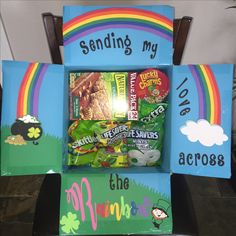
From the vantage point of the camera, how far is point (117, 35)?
787 millimetres

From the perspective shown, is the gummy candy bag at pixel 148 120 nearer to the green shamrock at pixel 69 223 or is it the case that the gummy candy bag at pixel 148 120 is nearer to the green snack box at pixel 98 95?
the green snack box at pixel 98 95

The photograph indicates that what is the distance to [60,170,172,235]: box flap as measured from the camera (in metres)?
0.77

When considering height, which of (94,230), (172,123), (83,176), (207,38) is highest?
(207,38)

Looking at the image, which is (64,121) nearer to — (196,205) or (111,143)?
(111,143)

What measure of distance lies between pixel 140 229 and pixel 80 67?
0.45m

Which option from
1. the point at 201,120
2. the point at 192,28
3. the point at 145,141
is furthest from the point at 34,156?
the point at 192,28

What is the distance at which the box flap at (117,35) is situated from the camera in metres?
0.78

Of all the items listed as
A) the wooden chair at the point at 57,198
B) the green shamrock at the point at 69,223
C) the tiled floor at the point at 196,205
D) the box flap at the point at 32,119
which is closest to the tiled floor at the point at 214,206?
the tiled floor at the point at 196,205

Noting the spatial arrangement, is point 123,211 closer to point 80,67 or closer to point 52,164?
point 52,164

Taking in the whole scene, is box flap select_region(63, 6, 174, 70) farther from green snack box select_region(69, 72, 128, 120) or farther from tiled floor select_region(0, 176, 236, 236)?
tiled floor select_region(0, 176, 236, 236)

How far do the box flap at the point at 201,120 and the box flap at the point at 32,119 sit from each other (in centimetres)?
30

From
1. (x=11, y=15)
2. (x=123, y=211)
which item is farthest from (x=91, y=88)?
(x=11, y=15)

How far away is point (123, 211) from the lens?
0.78 meters

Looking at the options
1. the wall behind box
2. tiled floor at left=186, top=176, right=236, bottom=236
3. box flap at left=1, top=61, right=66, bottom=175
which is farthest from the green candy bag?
tiled floor at left=186, top=176, right=236, bottom=236
